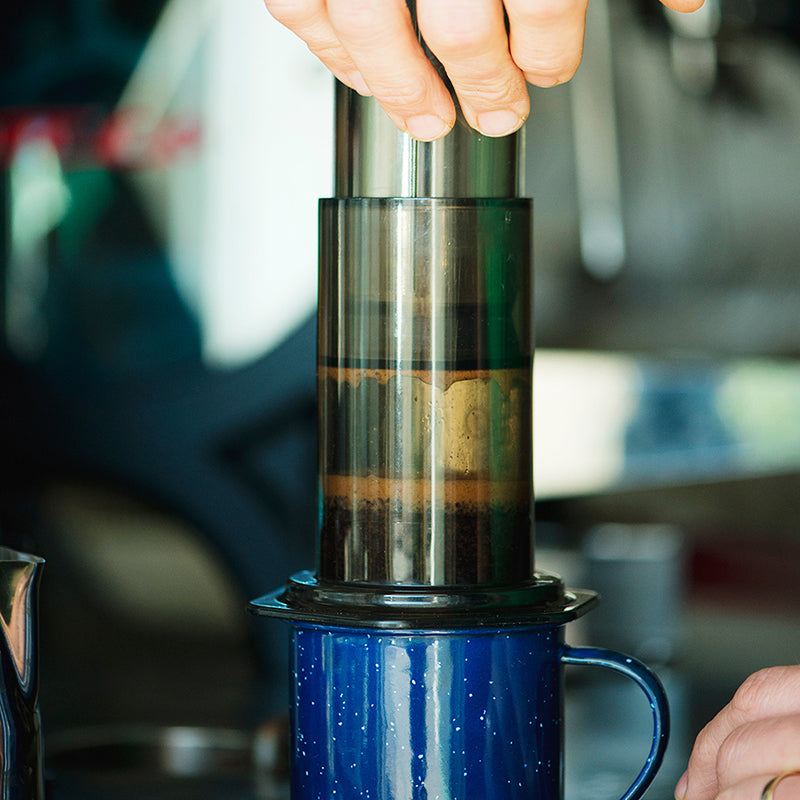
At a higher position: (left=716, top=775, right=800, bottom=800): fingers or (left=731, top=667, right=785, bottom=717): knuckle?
(left=731, top=667, right=785, bottom=717): knuckle

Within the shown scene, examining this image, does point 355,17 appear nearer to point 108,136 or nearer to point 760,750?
point 760,750

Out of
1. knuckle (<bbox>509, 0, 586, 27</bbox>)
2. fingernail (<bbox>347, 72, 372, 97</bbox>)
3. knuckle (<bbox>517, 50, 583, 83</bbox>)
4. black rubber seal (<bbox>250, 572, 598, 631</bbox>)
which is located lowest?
black rubber seal (<bbox>250, 572, 598, 631</bbox>)

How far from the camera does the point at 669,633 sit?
981 millimetres

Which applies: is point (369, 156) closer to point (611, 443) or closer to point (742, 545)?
point (611, 443)

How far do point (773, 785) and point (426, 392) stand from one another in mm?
157

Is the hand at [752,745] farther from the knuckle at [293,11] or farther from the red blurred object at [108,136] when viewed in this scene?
the red blurred object at [108,136]

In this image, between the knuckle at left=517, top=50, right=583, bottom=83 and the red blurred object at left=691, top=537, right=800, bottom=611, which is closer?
the knuckle at left=517, top=50, right=583, bottom=83

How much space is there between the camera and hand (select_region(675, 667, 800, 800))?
40 centimetres

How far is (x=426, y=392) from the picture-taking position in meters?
0.41

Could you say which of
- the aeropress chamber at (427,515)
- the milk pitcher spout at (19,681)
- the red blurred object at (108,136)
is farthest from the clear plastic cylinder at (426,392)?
the red blurred object at (108,136)

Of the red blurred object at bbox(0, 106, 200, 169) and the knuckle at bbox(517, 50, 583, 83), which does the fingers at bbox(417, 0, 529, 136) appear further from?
the red blurred object at bbox(0, 106, 200, 169)

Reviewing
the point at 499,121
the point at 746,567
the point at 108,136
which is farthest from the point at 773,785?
the point at 746,567

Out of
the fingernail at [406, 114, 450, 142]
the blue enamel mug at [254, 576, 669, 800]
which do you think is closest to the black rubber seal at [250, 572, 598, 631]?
the blue enamel mug at [254, 576, 669, 800]

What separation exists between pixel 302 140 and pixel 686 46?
3.43ft
